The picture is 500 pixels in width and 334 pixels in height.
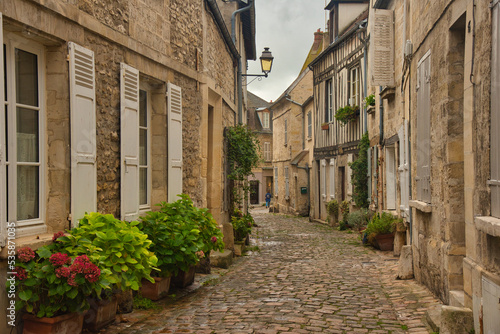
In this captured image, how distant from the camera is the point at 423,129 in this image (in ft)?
20.3

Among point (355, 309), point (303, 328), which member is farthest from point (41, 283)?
point (355, 309)

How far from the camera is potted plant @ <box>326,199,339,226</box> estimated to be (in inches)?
671

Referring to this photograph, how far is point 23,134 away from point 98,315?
158 cm

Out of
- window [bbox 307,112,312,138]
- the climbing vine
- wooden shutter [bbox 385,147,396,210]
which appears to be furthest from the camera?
window [bbox 307,112,312,138]

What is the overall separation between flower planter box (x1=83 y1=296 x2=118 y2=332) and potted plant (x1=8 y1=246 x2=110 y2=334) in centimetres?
48

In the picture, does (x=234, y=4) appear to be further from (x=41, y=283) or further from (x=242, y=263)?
(x=41, y=283)

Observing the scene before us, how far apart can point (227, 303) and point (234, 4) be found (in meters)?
9.30

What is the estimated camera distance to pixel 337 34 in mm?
17750

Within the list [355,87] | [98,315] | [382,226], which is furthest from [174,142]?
[355,87]

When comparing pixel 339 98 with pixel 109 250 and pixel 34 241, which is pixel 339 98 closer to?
pixel 109 250

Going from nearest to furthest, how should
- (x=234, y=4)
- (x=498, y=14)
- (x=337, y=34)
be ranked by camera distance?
(x=498, y=14), (x=234, y=4), (x=337, y=34)

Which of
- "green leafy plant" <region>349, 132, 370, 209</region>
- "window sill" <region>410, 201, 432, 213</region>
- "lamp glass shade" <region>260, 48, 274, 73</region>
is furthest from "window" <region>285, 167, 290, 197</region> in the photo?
"window sill" <region>410, 201, 432, 213</region>

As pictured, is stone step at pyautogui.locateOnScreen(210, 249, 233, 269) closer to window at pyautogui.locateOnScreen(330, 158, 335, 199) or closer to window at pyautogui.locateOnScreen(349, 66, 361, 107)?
window at pyautogui.locateOnScreen(349, 66, 361, 107)

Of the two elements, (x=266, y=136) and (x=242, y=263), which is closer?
(x=242, y=263)
